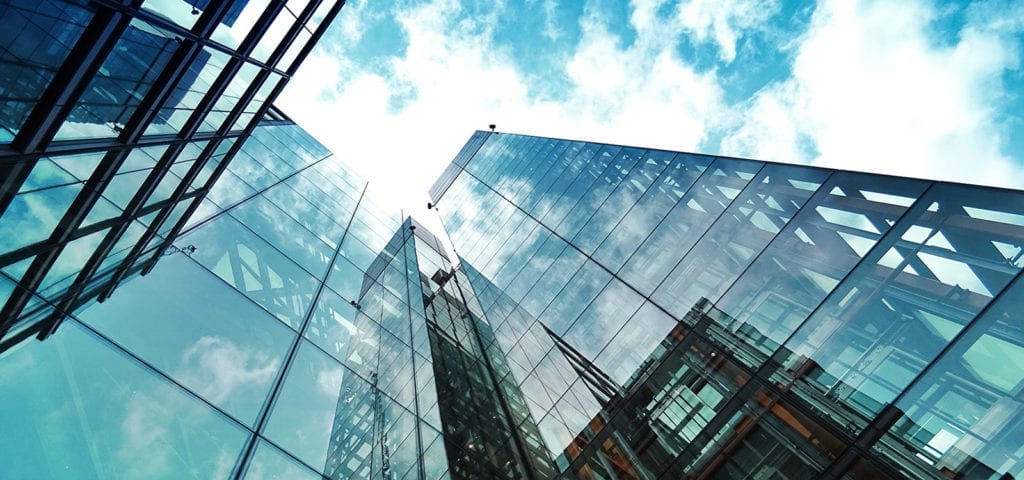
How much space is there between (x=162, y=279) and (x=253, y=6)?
7.08 metres

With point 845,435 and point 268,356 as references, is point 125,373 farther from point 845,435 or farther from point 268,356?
point 845,435

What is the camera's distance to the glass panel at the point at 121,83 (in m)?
7.55

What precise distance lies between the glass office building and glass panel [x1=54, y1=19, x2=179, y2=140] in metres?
9.94

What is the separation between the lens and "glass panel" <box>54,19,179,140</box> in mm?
7547

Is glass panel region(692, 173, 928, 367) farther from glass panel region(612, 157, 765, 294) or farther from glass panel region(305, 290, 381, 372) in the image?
glass panel region(305, 290, 381, 372)

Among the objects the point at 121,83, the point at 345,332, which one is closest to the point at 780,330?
the point at 345,332

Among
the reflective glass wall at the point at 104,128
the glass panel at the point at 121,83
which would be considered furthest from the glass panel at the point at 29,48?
the glass panel at the point at 121,83

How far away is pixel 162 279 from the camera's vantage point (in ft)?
24.7

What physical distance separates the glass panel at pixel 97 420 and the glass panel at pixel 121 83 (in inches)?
153

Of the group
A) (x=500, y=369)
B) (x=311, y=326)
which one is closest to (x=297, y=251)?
(x=311, y=326)

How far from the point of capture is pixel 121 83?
330 inches

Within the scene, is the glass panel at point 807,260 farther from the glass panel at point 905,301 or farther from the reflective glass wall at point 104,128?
the reflective glass wall at point 104,128

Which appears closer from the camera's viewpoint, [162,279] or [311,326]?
[162,279]

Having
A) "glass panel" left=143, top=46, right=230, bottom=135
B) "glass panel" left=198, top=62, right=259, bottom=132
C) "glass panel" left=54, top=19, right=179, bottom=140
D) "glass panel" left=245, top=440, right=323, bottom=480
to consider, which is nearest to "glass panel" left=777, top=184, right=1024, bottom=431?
"glass panel" left=245, top=440, right=323, bottom=480
